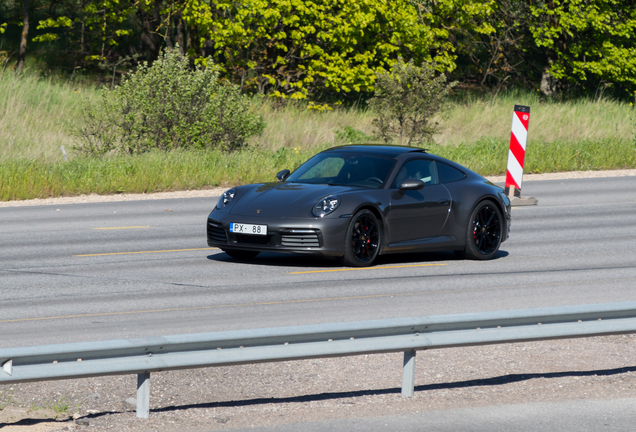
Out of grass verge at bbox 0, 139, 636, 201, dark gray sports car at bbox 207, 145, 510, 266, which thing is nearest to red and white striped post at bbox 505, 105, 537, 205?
dark gray sports car at bbox 207, 145, 510, 266

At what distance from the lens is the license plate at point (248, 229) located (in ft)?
35.7

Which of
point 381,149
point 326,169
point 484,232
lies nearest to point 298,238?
point 326,169

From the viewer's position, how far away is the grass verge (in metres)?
20.3

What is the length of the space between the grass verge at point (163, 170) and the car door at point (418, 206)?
10.1 meters

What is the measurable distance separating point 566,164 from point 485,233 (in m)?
15.2

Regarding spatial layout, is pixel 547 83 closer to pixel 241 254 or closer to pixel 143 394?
pixel 241 254

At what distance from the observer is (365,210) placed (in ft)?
36.7

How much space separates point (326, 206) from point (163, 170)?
11.4 metres

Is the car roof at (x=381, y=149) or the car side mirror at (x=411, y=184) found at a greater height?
the car roof at (x=381, y=149)

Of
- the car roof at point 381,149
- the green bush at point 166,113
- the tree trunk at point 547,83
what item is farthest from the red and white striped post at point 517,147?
the tree trunk at point 547,83

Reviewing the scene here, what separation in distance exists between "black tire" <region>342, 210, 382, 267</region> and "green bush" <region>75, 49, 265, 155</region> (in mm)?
14628

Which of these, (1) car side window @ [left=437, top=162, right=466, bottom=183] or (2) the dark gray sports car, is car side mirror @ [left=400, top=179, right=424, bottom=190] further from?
(1) car side window @ [left=437, top=162, right=466, bottom=183]

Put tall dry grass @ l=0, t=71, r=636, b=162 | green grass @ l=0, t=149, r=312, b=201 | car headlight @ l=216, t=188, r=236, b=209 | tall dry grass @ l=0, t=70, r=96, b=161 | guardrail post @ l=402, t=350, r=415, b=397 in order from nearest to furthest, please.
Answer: guardrail post @ l=402, t=350, r=415, b=397 → car headlight @ l=216, t=188, r=236, b=209 → green grass @ l=0, t=149, r=312, b=201 → tall dry grass @ l=0, t=70, r=96, b=161 → tall dry grass @ l=0, t=71, r=636, b=162

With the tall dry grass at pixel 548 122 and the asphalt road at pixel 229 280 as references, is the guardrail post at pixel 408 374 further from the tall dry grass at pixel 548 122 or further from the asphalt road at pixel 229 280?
the tall dry grass at pixel 548 122
